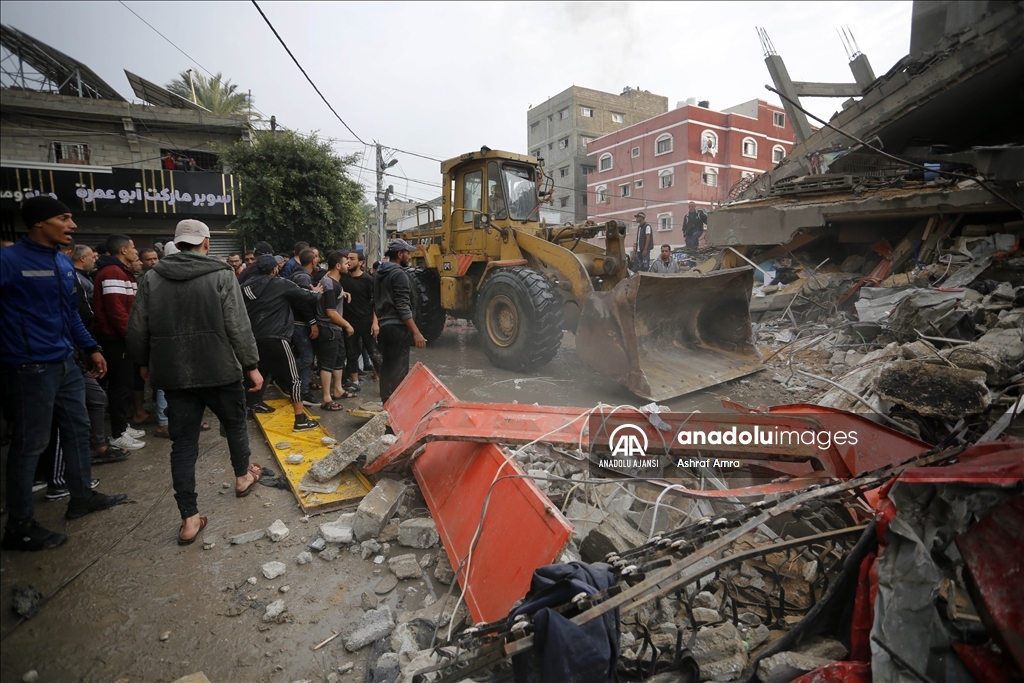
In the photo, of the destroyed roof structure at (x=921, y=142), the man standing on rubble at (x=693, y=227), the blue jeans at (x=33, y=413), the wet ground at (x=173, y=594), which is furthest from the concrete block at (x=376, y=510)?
the man standing on rubble at (x=693, y=227)

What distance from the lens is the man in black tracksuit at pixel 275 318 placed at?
4.33 metres

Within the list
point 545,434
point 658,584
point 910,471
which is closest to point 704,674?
point 658,584

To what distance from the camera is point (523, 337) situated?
228 inches

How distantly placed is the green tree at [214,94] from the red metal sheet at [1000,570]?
3216 mm

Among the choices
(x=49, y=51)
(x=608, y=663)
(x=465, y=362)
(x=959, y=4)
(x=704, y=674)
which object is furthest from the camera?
(x=959, y=4)

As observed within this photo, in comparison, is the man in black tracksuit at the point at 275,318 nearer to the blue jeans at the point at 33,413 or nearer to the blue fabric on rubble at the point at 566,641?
the blue jeans at the point at 33,413

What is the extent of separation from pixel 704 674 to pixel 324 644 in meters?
1.52

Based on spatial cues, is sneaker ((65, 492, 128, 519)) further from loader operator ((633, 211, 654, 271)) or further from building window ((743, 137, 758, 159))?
building window ((743, 137, 758, 159))

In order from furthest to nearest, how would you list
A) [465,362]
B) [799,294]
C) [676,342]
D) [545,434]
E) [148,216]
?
[799,294], [465,362], [676,342], [148,216], [545,434]

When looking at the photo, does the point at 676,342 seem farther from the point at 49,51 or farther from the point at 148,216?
the point at 49,51

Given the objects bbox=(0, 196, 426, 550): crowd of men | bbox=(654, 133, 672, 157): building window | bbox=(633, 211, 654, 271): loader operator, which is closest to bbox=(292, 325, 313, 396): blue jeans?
bbox=(0, 196, 426, 550): crowd of men

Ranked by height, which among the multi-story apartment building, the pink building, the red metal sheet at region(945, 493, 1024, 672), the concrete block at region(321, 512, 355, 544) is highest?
the pink building

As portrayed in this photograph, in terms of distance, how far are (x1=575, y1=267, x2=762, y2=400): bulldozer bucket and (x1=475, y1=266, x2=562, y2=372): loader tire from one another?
23.1 inches

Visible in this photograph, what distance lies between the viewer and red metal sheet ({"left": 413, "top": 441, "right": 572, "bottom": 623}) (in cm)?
188
